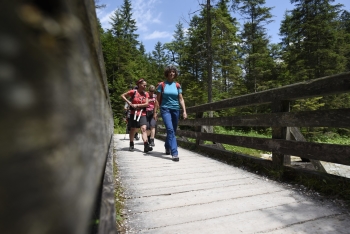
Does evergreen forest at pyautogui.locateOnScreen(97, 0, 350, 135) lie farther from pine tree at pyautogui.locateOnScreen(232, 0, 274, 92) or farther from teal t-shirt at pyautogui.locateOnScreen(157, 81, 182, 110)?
teal t-shirt at pyautogui.locateOnScreen(157, 81, 182, 110)

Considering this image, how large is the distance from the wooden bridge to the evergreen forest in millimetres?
13284

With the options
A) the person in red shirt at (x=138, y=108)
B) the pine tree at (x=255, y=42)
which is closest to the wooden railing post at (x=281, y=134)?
the person in red shirt at (x=138, y=108)

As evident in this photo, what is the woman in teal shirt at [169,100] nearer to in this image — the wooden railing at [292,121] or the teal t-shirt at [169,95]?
the teal t-shirt at [169,95]

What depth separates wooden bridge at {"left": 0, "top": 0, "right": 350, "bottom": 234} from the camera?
254 mm

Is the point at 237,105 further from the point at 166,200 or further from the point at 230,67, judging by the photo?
the point at 230,67

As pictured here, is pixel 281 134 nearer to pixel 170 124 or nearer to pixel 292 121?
pixel 292 121

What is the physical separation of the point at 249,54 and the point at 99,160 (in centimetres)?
2934

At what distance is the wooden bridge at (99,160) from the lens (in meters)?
0.25

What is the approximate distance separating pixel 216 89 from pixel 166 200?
26.0 meters

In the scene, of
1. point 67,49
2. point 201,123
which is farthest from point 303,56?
point 67,49

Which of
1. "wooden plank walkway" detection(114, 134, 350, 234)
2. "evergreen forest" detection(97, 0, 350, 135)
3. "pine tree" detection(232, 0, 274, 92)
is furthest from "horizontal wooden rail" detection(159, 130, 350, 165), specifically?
"pine tree" detection(232, 0, 274, 92)

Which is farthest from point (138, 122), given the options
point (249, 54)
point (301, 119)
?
point (249, 54)

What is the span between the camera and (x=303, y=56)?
2184cm

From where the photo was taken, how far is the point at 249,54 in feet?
91.7
